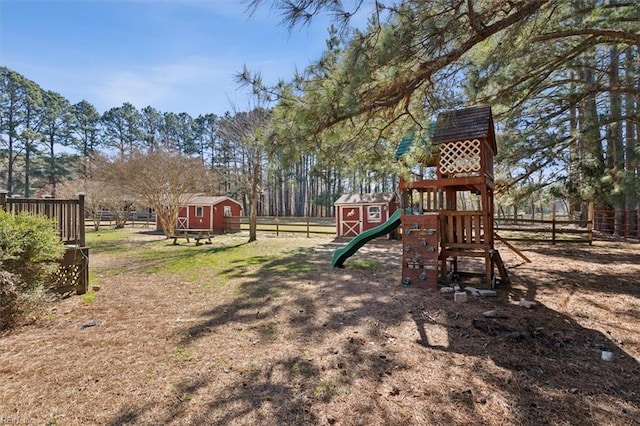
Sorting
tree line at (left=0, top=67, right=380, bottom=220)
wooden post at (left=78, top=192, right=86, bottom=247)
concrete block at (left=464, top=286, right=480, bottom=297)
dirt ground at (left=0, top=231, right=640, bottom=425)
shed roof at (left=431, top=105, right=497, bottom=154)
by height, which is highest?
tree line at (left=0, top=67, right=380, bottom=220)

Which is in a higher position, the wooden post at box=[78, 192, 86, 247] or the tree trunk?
the tree trunk

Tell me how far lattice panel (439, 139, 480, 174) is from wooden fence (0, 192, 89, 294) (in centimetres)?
625

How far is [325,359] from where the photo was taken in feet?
9.66

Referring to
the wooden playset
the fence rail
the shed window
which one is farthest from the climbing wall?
the fence rail

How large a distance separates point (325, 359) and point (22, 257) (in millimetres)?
3730

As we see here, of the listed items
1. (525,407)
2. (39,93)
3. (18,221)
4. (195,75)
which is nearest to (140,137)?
(39,93)

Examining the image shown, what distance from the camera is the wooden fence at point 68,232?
4.77 metres

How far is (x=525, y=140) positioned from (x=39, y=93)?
47.9 metres

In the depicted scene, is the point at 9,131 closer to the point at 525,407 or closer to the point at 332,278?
the point at 332,278

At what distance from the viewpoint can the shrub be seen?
11.4 feet

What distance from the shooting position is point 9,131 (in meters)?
34.2

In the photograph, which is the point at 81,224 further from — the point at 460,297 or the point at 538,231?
the point at 538,231

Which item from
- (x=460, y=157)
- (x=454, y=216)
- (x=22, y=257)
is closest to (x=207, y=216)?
(x=22, y=257)

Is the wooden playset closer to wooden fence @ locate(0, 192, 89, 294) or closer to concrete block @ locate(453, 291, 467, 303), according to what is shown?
concrete block @ locate(453, 291, 467, 303)
